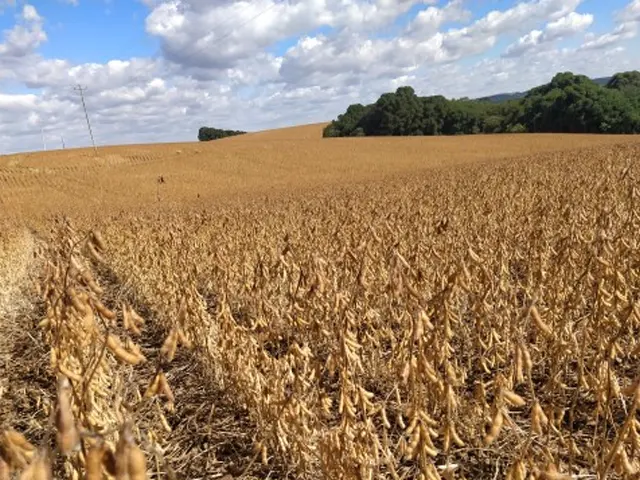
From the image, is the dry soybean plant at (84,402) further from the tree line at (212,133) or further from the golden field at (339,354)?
the tree line at (212,133)

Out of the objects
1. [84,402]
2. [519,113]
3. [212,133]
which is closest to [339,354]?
[84,402]

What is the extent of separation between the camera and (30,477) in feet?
2.90

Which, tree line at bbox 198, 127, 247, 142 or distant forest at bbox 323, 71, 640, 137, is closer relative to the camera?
distant forest at bbox 323, 71, 640, 137

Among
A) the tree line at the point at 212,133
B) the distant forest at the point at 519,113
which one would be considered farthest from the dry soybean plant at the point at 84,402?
the tree line at the point at 212,133

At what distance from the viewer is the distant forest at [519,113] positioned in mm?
51281

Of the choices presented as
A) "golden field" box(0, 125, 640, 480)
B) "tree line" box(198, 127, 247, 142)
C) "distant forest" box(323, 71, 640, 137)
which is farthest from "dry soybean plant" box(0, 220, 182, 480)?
"tree line" box(198, 127, 247, 142)

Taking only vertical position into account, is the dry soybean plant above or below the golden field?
above

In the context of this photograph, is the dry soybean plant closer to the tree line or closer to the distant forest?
the distant forest

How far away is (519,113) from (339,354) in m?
65.6

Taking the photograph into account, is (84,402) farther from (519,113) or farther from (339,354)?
(519,113)

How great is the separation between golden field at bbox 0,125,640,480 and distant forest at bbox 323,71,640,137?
164ft

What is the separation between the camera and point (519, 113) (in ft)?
202

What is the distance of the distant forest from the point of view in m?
51.3

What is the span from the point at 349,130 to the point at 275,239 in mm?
68358
